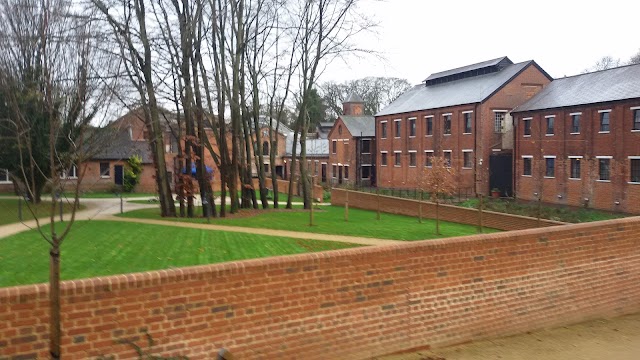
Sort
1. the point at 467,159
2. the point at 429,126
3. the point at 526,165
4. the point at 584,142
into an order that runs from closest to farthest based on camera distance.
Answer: the point at 584,142
the point at 526,165
the point at 467,159
the point at 429,126

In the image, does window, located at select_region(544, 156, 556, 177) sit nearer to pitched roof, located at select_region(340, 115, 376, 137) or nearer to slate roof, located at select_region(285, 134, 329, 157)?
pitched roof, located at select_region(340, 115, 376, 137)

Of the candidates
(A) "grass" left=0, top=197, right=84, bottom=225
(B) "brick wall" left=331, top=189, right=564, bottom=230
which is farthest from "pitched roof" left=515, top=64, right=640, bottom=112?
(A) "grass" left=0, top=197, right=84, bottom=225

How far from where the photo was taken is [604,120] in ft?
107

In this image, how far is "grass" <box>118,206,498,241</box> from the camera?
22031mm

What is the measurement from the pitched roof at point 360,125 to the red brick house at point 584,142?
854 inches

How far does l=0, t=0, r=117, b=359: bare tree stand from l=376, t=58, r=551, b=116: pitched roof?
28.5 m

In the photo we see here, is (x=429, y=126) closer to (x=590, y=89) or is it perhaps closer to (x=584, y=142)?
(x=590, y=89)

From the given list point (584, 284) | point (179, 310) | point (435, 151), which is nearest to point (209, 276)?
point (179, 310)

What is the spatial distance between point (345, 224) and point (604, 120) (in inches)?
665

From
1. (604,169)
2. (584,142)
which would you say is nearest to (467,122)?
(584,142)

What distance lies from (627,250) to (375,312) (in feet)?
17.5

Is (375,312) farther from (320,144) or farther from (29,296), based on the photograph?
(320,144)

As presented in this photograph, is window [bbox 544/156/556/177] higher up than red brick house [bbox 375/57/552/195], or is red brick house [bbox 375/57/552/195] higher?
red brick house [bbox 375/57/552/195]

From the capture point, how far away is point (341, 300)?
760cm
